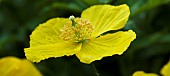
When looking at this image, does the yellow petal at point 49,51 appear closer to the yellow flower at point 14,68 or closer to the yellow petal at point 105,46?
the yellow petal at point 105,46

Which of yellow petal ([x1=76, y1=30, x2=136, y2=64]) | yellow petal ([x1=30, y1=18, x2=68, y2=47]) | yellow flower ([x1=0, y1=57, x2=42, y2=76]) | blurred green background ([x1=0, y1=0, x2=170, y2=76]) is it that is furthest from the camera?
blurred green background ([x1=0, y1=0, x2=170, y2=76])

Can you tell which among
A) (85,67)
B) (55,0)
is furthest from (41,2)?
(85,67)

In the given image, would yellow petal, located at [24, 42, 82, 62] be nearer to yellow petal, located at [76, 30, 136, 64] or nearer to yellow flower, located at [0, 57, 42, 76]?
yellow petal, located at [76, 30, 136, 64]

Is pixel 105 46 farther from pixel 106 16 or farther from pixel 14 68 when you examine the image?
pixel 14 68

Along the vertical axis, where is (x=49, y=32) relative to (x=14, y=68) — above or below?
above

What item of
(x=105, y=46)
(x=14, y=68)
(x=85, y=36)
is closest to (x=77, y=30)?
(x=85, y=36)

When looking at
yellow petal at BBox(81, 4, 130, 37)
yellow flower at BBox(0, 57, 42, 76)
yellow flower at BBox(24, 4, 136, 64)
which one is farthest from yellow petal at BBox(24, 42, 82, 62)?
yellow flower at BBox(0, 57, 42, 76)

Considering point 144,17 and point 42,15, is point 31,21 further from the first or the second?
point 144,17
